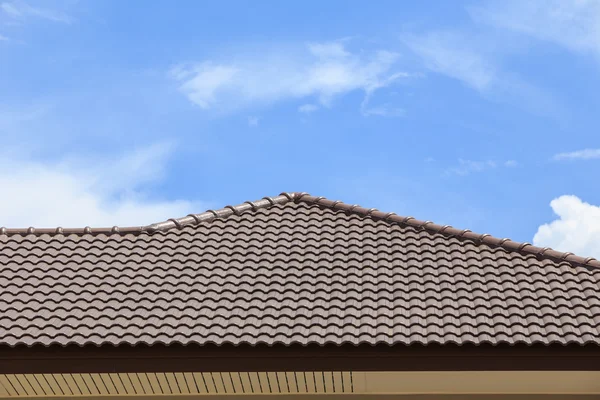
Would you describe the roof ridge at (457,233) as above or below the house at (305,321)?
above

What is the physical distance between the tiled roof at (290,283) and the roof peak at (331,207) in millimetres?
19

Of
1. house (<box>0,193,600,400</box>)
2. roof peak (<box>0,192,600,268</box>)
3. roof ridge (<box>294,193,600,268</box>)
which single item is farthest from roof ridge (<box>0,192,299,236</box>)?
roof ridge (<box>294,193,600,268</box>)

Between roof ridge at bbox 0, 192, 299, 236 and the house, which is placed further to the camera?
roof ridge at bbox 0, 192, 299, 236

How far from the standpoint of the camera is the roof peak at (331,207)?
9523 millimetres

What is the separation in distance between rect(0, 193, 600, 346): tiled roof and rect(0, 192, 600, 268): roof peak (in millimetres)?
19

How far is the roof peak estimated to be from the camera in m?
9.52

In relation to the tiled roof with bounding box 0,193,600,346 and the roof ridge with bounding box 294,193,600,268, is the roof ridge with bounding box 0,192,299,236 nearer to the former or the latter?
the tiled roof with bounding box 0,193,600,346

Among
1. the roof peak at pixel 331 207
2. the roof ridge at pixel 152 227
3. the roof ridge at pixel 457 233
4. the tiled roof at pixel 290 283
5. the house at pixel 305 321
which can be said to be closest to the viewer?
the house at pixel 305 321

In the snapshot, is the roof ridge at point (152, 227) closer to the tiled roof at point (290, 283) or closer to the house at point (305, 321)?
the tiled roof at point (290, 283)

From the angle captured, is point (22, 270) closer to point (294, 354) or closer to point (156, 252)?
point (156, 252)

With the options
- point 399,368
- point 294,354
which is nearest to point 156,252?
point 294,354

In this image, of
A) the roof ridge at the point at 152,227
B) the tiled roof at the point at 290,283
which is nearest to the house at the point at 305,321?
the tiled roof at the point at 290,283

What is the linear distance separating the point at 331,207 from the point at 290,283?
2715 millimetres

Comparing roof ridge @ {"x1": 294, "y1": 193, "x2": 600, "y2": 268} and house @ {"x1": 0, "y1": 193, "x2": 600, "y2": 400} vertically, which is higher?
roof ridge @ {"x1": 294, "y1": 193, "x2": 600, "y2": 268}
